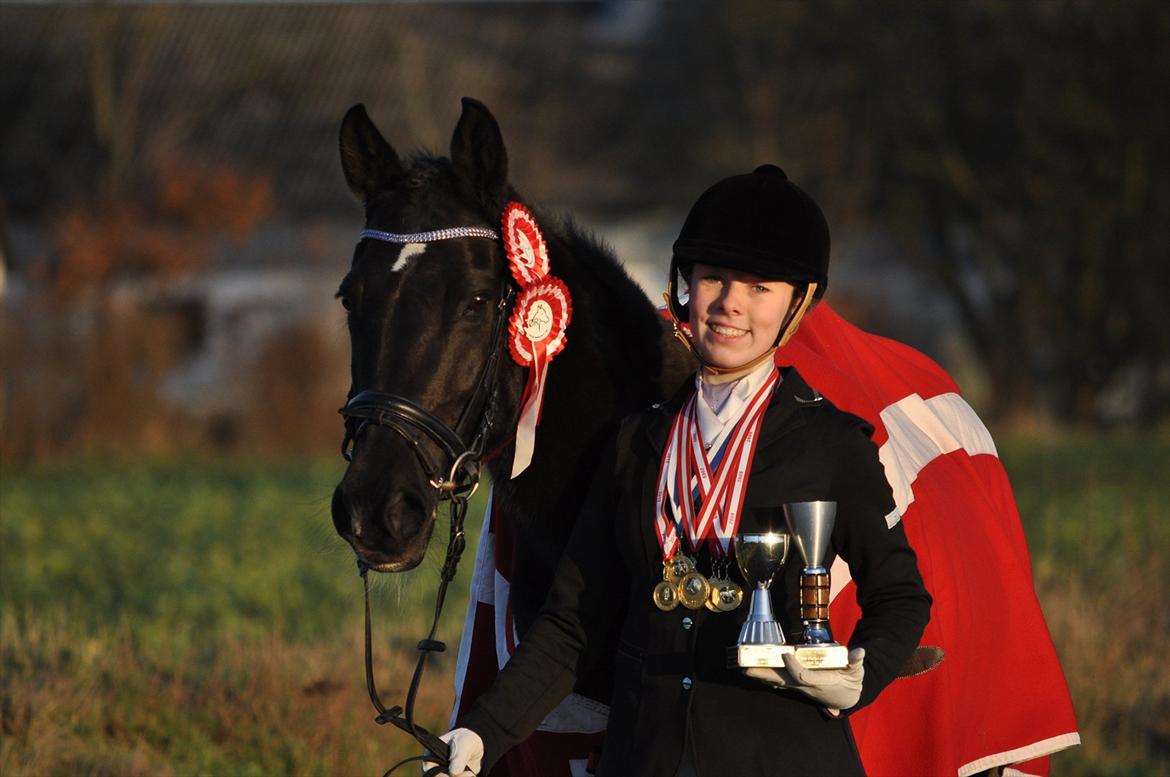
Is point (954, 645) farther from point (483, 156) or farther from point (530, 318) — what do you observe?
point (483, 156)

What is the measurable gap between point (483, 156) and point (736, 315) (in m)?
1.08

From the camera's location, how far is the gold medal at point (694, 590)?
9.62 ft

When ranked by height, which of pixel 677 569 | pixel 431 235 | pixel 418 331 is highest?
pixel 431 235

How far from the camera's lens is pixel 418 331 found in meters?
3.53

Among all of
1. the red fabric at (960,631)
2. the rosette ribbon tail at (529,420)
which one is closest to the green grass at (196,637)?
the rosette ribbon tail at (529,420)

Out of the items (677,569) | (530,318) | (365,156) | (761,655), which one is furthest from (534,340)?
(761,655)

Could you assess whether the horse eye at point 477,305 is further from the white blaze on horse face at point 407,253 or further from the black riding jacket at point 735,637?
the black riding jacket at point 735,637

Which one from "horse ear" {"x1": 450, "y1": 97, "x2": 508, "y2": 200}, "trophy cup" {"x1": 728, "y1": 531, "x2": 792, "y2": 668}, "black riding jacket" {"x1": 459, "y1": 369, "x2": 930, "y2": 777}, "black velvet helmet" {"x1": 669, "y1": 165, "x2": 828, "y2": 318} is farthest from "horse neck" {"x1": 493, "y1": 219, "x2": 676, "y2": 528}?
"trophy cup" {"x1": 728, "y1": 531, "x2": 792, "y2": 668}

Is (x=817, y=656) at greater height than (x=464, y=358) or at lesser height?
lesser

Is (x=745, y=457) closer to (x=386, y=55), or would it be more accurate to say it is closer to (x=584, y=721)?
(x=584, y=721)

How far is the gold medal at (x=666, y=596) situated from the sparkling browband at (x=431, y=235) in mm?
1101

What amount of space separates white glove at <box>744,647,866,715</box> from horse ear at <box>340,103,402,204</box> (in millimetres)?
1731

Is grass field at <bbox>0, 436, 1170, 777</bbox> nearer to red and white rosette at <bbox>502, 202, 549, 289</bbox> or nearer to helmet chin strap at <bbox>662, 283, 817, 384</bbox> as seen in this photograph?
red and white rosette at <bbox>502, 202, 549, 289</bbox>

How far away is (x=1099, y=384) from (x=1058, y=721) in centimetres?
2263
